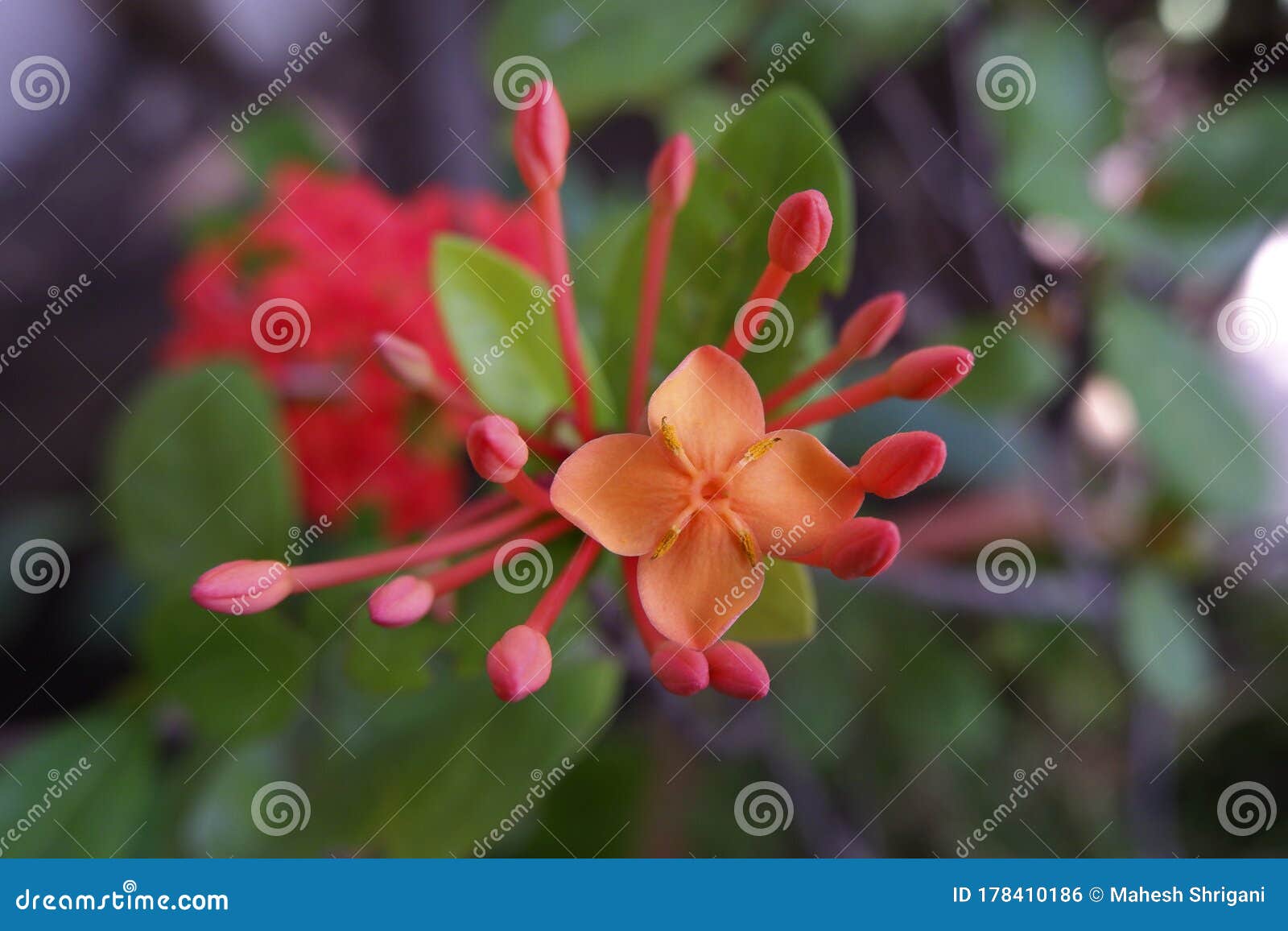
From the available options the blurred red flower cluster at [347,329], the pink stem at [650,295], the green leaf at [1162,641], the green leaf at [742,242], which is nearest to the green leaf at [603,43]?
the blurred red flower cluster at [347,329]

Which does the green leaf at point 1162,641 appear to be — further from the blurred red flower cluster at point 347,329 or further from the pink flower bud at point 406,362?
the pink flower bud at point 406,362

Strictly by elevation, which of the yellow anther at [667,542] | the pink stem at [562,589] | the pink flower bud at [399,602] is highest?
the yellow anther at [667,542]

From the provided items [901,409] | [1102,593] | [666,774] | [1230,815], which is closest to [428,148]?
[901,409]

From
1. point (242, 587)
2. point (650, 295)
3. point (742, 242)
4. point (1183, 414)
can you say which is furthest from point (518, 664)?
point (1183, 414)

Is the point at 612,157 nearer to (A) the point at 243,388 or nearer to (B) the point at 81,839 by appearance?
(A) the point at 243,388

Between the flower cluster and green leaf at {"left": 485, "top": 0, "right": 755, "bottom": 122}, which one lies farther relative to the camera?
green leaf at {"left": 485, "top": 0, "right": 755, "bottom": 122}

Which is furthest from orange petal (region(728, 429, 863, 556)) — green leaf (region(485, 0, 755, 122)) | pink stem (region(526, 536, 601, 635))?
green leaf (region(485, 0, 755, 122))

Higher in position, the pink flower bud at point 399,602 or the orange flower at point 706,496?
the orange flower at point 706,496

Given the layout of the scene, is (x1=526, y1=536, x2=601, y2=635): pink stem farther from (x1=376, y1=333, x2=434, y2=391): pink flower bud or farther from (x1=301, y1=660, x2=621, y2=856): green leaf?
(x1=301, y1=660, x2=621, y2=856): green leaf
